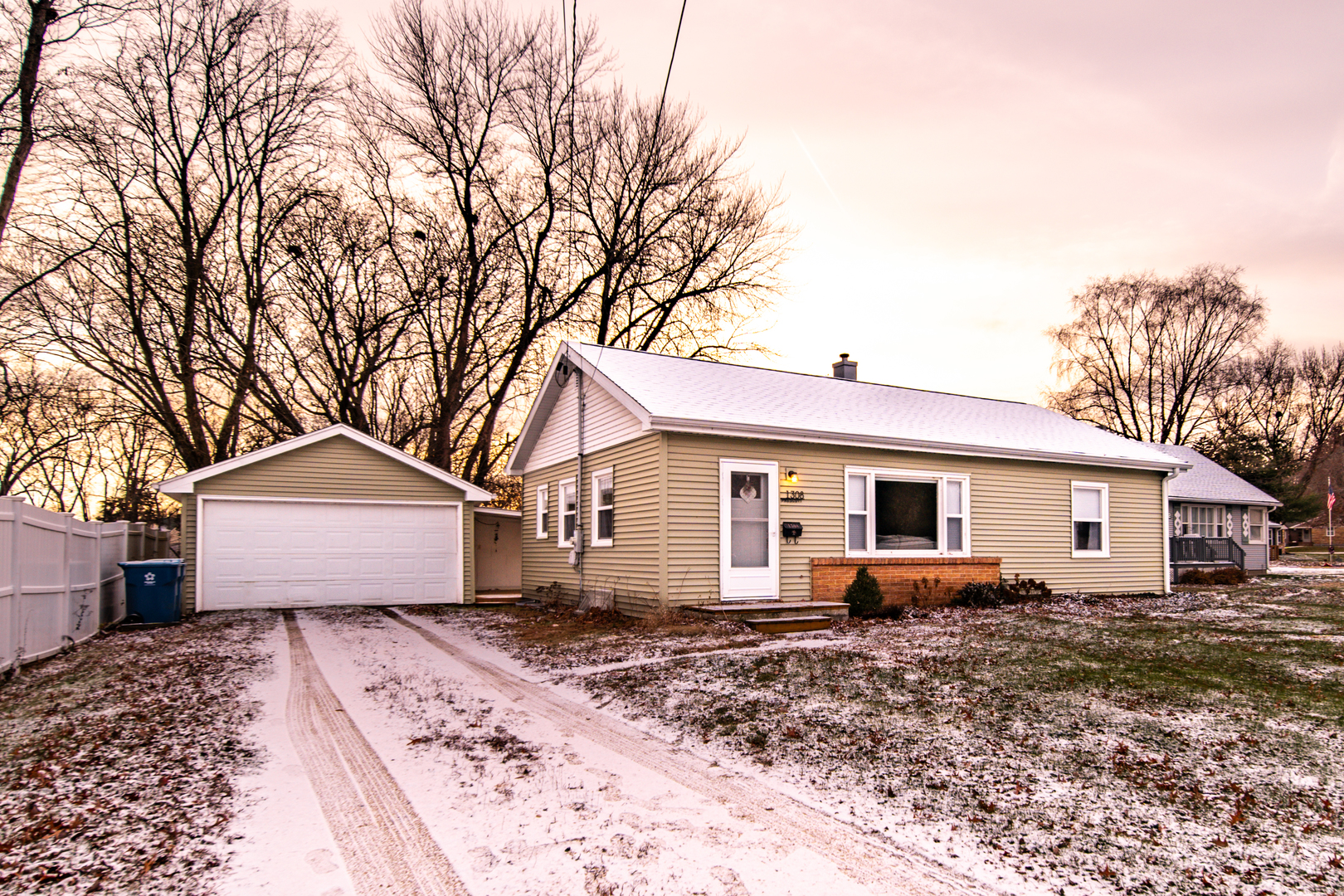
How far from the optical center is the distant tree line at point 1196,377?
37.6 m

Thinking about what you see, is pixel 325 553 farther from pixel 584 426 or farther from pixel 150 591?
pixel 584 426

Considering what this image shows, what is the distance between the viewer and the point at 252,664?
8484 millimetres

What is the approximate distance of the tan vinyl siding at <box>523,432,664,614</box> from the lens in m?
11.3

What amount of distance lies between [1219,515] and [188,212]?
1326 inches

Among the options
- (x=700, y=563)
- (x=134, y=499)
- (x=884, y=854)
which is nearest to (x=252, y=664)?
(x=700, y=563)

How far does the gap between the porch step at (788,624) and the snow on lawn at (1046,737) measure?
74cm

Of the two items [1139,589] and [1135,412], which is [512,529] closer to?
[1139,589]

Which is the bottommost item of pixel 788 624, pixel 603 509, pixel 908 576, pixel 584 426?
pixel 788 624

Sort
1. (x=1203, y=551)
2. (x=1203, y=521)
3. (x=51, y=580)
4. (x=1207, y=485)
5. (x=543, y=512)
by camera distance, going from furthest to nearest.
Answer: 1. (x=1207, y=485)
2. (x=1203, y=521)
3. (x=1203, y=551)
4. (x=543, y=512)
5. (x=51, y=580)

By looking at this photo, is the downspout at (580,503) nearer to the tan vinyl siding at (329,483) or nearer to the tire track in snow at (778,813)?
the tan vinyl siding at (329,483)

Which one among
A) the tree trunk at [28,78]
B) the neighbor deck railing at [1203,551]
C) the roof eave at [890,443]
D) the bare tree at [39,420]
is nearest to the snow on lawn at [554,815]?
the roof eave at [890,443]

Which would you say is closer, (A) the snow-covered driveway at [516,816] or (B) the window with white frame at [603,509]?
(A) the snow-covered driveway at [516,816]

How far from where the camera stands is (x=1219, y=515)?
26.8 m

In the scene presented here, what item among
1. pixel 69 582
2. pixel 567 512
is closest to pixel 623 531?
pixel 567 512
